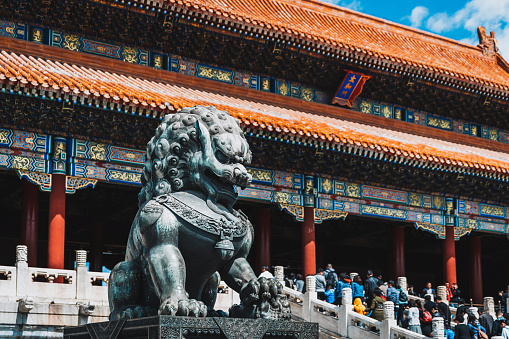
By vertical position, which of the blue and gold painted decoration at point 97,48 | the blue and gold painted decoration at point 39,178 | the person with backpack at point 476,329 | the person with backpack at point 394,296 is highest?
the blue and gold painted decoration at point 97,48

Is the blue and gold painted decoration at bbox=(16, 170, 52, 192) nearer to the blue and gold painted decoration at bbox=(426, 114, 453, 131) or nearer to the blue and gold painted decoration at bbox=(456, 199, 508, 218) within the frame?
the blue and gold painted decoration at bbox=(456, 199, 508, 218)

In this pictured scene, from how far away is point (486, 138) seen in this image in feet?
82.8

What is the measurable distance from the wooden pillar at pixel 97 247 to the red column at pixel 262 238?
456 cm

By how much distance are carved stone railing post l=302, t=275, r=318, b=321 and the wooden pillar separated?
777 cm

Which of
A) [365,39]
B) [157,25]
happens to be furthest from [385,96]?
[157,25]

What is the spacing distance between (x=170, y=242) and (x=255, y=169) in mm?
12702

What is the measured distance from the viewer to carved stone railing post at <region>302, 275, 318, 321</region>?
14445mm

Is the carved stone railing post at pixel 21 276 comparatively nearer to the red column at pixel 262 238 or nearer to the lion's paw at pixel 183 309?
the red column at pixel 262 238

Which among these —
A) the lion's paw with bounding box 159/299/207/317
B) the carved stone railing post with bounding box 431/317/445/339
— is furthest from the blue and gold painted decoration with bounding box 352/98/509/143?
the lion's paw with bounding box 159/299/207/317

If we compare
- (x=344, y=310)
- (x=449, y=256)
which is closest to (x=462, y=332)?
(x=344, y=310)

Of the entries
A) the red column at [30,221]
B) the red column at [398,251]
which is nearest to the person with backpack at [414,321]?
the red column at [398,251]

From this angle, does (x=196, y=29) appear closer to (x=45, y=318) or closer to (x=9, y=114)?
(x=9, y=114)

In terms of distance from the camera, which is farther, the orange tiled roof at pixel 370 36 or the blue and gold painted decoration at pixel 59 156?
the orange tiled roof at pixel 370 36

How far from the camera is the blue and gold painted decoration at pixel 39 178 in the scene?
50.3 ft
